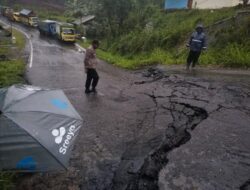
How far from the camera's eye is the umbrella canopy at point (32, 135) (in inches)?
150

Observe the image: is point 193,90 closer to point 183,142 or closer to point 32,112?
point 183,142

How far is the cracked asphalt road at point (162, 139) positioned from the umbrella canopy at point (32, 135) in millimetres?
1256

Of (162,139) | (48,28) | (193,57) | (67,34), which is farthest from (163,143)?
(48,28)

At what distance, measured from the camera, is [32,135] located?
3824mm

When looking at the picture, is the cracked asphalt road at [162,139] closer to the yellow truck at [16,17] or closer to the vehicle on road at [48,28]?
the vehicle on road at [48,28]

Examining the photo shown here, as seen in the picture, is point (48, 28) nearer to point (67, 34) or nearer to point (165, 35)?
point (67, 34)

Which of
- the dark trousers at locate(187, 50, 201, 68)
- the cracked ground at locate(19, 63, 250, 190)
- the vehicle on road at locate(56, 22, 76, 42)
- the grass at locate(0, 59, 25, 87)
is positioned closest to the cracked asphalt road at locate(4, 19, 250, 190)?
the cracked ground at locate(19, 63, 250, 190)

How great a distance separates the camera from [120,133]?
Result: 6812mm

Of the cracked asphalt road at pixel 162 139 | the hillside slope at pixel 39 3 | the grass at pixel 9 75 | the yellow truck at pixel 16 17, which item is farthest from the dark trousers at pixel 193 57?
the hillside slope at pixel 39 3

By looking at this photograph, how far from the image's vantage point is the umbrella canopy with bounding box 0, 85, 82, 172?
3816 millimetres

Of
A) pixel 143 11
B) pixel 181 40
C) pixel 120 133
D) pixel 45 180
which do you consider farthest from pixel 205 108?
pixel 143 11

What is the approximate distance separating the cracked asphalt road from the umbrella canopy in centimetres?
126

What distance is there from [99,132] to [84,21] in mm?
35847

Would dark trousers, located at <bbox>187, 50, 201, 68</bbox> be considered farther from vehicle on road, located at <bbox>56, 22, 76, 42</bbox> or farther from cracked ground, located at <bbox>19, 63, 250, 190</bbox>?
vehicle on road, located at <bbox>56, 22, 76, 42</bbox>
